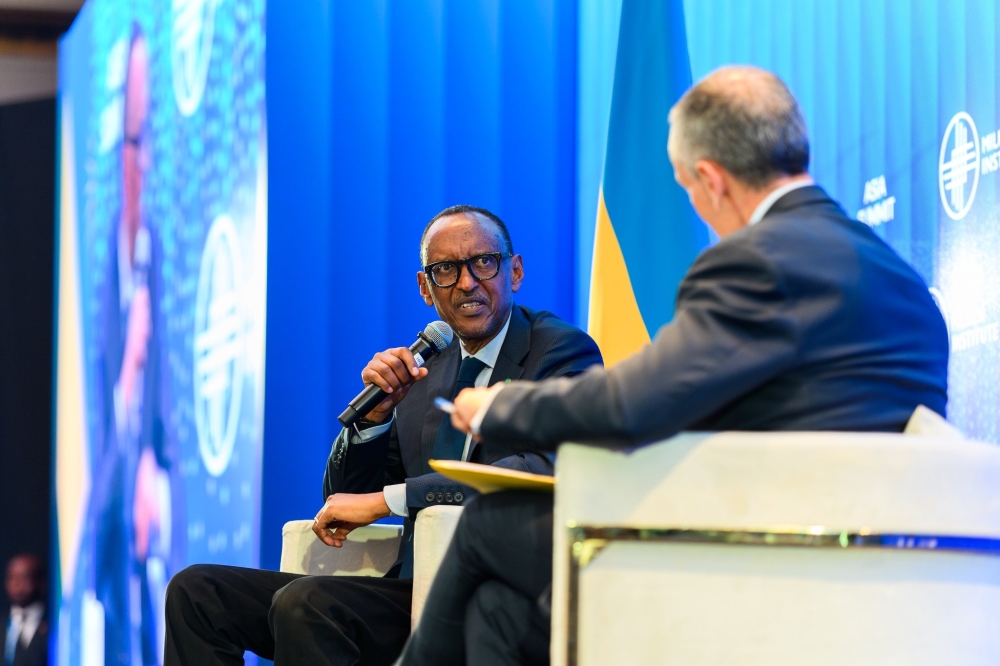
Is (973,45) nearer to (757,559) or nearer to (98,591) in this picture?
(757,559)

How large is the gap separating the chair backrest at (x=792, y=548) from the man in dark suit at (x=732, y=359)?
78 millimetres

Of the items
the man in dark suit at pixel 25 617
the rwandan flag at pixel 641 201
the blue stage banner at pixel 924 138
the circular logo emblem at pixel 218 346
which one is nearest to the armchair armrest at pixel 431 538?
the blue stage banner at pixel 924 138

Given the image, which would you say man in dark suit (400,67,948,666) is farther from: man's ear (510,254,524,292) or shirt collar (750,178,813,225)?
man's ear (510,254,524,292)

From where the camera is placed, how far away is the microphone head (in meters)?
2.65

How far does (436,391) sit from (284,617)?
78 cm

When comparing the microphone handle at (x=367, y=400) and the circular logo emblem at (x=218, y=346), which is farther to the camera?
the circular logo emblem at (x=218, y=346)

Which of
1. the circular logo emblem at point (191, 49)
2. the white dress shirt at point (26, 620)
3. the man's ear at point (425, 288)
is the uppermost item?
the circular logo emblem at point (191, 49)

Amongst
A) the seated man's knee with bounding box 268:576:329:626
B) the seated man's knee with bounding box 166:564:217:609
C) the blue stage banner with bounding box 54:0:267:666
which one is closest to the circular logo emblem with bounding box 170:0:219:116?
the blue stage banner with bounding box 54:0:267:666

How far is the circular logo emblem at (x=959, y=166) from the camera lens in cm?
A: 263

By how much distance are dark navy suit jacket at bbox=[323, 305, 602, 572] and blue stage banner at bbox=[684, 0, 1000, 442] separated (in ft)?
2.79

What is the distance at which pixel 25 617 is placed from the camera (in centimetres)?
614

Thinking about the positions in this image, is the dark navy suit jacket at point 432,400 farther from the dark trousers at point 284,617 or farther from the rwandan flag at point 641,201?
the rwandan flag at point 641,201

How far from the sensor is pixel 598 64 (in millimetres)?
4156

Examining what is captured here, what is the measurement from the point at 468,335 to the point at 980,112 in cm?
129
